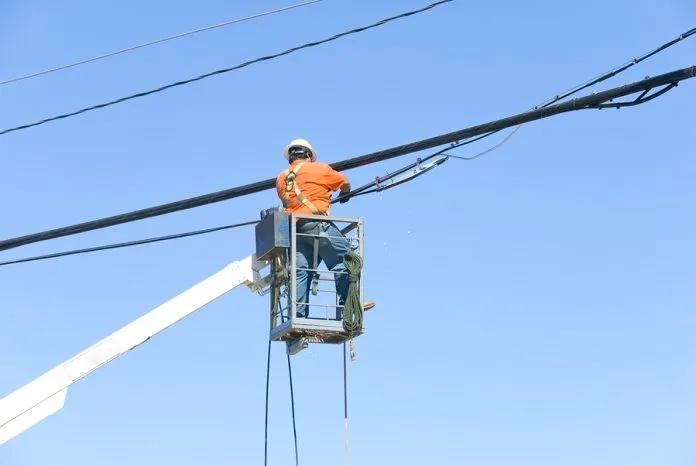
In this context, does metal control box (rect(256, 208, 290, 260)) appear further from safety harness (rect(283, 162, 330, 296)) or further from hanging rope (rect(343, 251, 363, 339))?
hanging rope (rect(343, 251, 363, 339))

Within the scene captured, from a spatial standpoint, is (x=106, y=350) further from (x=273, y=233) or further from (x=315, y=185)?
(x=315, y=185)

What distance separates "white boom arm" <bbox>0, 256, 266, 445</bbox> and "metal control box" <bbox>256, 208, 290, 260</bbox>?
340 millimetres

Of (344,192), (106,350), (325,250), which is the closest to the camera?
(106,350)

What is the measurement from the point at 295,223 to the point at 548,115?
116 inches

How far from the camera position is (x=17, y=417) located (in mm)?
13422

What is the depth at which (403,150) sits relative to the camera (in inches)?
558

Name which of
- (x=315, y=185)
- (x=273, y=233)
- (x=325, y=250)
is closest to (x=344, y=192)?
(x=315, y=185)

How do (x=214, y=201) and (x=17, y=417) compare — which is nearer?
(x=17, y=417)

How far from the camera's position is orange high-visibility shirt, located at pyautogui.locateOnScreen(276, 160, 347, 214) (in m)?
14.6

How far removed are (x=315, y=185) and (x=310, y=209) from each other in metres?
0.29

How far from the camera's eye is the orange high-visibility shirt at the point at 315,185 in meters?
14.6

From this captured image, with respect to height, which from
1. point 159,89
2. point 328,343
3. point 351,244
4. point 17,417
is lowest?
point 17,417

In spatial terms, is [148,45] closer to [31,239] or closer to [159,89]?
[159,89]

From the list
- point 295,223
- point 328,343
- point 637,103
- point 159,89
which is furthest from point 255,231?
point 637,103
